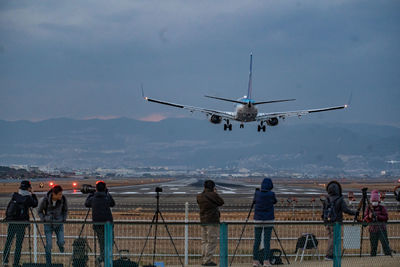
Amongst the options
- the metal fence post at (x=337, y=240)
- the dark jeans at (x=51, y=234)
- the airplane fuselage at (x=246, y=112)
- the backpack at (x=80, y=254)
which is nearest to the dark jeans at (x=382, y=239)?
the metal fence post at (x=337, y=240)

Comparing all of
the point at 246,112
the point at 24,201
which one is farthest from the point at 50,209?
the point at 246,112

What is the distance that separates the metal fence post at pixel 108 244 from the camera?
40.9 ft

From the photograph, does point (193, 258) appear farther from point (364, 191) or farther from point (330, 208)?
point (364, 191)

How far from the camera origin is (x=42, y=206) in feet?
52.5

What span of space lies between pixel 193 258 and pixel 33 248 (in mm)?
4519

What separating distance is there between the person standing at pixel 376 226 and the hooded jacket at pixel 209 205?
4251 mm

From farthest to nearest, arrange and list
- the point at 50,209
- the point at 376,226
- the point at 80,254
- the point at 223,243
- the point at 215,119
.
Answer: the point at 215,119, the point at 50,209, the point at 376,226, the point at 80,254, the point at 223,243

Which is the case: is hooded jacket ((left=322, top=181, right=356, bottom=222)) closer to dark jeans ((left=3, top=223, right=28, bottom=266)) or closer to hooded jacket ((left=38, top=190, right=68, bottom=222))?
hooded jacket ((left=38, top=190, right=68, bottom=222))

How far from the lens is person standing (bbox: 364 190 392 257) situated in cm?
1414

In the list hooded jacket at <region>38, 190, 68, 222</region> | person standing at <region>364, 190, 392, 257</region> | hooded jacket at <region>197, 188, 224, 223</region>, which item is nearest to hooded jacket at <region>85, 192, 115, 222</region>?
hooded jacket at <region>38, 190, 68, 222</region>

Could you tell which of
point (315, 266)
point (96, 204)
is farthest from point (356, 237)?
point (96, 204)

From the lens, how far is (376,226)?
46.9ft

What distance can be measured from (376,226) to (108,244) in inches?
261

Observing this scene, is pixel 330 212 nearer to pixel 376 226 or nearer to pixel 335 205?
pixel 335 205
